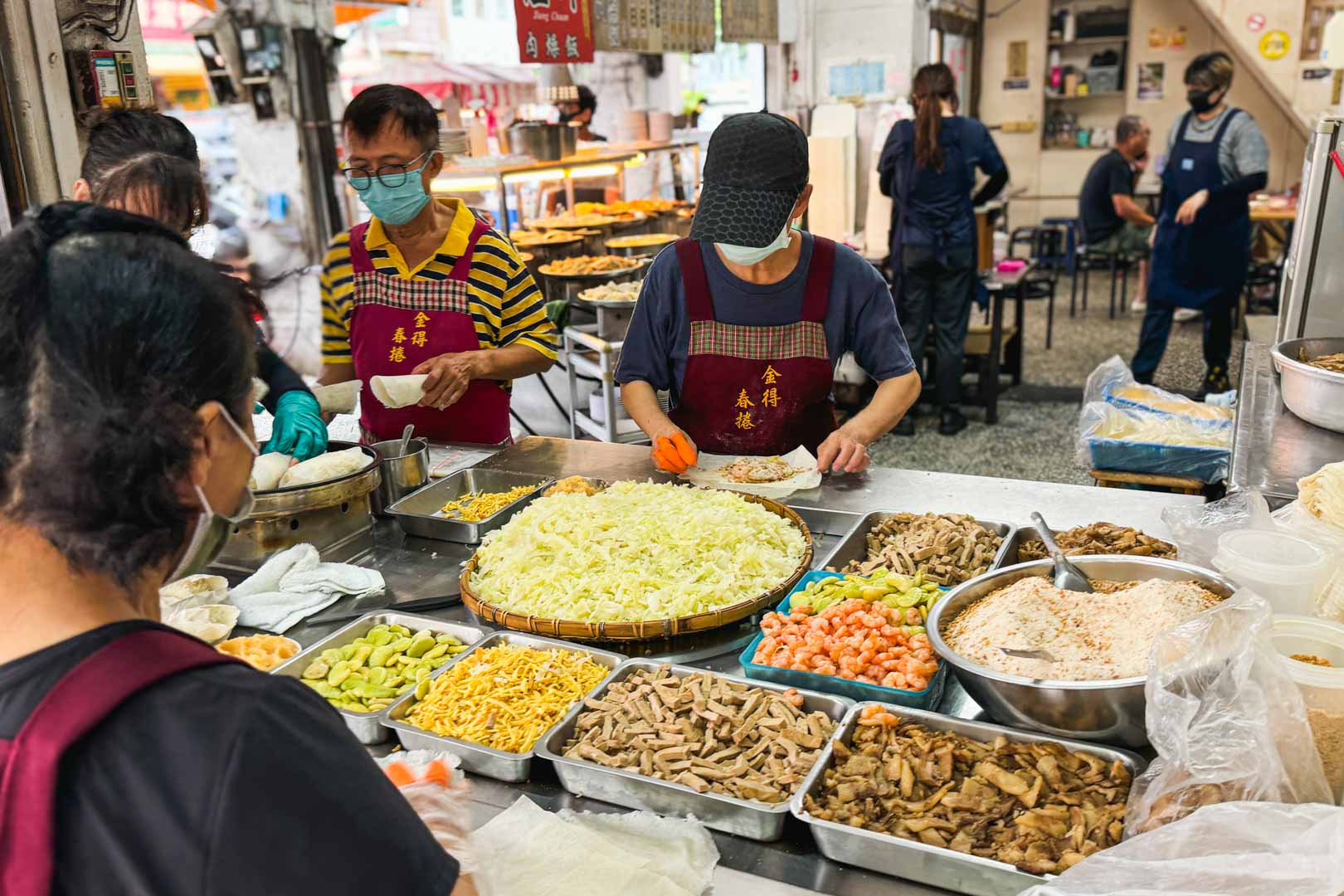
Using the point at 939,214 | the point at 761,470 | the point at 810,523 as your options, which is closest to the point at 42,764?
the point at 810,523

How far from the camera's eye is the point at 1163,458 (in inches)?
159

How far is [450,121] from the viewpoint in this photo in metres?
7.62

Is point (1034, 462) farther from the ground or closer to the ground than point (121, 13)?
closer to the ground

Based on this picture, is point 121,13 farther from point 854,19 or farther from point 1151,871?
point 854,19

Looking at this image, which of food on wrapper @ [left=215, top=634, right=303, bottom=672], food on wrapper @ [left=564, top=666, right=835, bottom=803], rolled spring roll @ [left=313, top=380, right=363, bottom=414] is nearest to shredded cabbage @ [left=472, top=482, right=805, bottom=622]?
food on wrapper @ [left=564, top=666, right=835, bottom=803]

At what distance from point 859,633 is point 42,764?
128 centimetres

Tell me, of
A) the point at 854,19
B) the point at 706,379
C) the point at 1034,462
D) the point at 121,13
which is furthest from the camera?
the point at 854,19

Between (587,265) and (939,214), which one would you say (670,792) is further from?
(939,214)

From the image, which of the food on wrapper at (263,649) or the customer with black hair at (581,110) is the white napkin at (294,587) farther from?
the customer with black hair at (581,110)

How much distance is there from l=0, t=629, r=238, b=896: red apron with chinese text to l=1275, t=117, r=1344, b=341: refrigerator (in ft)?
12.4

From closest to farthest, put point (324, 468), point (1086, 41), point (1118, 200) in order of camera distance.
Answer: point (324, 468) < point (1118, 200) < point (1086, 41)

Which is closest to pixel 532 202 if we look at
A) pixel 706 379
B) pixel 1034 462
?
pixel 1034 462

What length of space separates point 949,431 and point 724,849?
5.98 meters

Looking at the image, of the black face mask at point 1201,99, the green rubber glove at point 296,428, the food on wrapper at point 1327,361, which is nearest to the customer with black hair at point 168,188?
the green rubber glove at point 296,428
